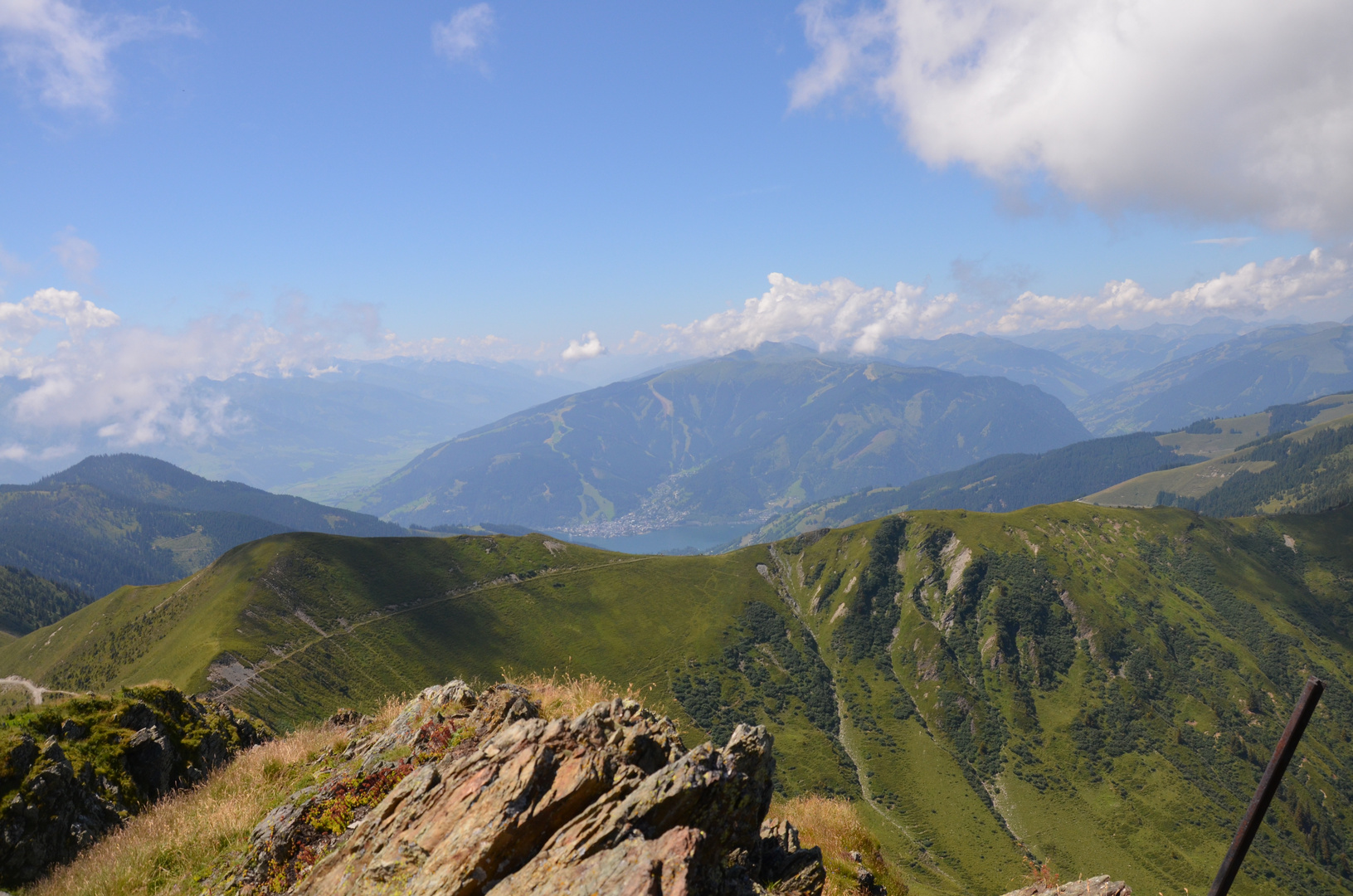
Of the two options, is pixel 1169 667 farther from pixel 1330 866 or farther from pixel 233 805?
pixel 233 805

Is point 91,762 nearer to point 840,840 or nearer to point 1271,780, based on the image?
point 840,840

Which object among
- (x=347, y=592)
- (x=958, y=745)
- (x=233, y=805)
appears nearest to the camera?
(x=233, y=805)

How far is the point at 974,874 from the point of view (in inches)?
4943

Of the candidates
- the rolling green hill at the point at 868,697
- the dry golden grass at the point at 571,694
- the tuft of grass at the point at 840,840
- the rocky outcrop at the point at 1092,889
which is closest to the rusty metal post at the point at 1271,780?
the rocky outcrop at the point at 1092,889

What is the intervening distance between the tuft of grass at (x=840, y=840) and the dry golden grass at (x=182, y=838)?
552 inches

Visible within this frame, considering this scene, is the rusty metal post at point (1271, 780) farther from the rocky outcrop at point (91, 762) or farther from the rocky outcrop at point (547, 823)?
the rocky outcrop at point (91, 762)

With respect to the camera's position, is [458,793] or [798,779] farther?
[798,779]

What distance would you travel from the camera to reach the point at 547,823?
11.6 metres

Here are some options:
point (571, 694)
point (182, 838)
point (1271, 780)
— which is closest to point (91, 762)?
point (182, 838)

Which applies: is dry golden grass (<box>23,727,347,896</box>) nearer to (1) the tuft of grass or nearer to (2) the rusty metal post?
(1) the tuft of grass

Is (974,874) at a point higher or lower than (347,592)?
lower

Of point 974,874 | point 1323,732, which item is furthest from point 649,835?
point 1323,732

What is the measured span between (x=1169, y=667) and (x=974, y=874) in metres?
121

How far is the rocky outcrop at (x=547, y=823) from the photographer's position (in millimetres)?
10555
